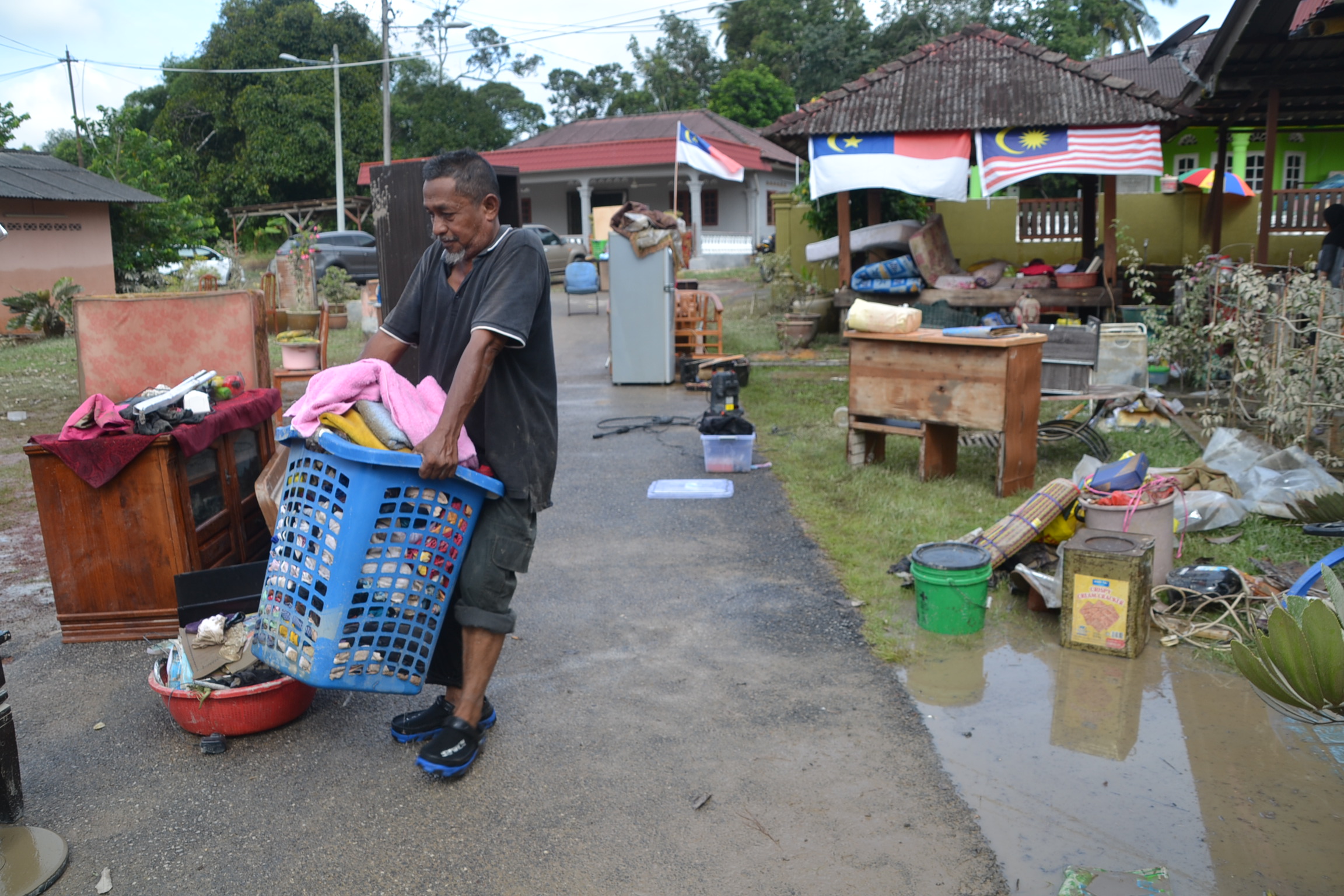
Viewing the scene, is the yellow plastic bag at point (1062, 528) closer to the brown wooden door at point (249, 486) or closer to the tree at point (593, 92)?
the brown wooden door at point (249, 486)

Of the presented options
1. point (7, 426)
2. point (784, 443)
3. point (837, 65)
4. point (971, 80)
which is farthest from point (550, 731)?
point (837, 65)

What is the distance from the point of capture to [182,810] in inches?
121

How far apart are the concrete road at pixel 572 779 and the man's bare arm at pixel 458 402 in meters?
1.07

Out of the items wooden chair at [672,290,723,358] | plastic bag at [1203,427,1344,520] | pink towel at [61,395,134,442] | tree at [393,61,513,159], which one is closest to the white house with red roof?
tree at [393,61,513,159]

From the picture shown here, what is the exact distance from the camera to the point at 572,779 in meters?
3.23

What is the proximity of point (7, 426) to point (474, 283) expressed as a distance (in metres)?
8.80

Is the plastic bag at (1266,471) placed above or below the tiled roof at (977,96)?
below

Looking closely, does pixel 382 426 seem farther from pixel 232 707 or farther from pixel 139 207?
pixel 139 207

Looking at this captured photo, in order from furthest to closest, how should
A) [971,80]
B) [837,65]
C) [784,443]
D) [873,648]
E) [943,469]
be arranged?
[837,65] < [971,80] < [784,443] < [943,469] < [873,648]

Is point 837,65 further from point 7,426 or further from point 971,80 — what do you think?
point 7,426

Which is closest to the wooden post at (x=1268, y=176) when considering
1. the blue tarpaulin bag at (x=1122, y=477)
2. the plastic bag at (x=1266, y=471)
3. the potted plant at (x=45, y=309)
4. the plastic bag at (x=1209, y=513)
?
the plastic bag at (x=1266, y=471)

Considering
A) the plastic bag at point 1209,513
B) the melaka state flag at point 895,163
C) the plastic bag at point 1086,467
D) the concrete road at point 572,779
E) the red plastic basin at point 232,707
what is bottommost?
the concrete road at point 572,779

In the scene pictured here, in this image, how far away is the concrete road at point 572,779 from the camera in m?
2.75

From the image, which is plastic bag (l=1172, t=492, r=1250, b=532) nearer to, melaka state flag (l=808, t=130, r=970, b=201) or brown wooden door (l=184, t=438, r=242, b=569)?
brown wooden door (l=184, t=438, r=242, b=569)
